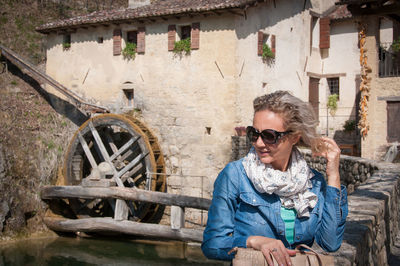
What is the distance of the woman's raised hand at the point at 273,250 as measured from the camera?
5.49 ft

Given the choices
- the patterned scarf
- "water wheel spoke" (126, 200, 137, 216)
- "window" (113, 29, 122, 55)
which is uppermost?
"window" (113, 29, 122, 55)

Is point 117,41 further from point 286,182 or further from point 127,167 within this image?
point 286,182

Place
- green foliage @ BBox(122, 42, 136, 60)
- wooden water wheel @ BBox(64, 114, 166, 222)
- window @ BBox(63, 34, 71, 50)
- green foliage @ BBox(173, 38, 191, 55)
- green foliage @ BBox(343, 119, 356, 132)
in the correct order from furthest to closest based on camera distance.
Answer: green foliage @ BBox(343, 119, 356, 132) < window @ BBox(63, 34, 71, 50) < green foliage @ BBox(122, 42, 136, 60) < green foliage @ BBox(173, 38, 191, 55) < wooden water wheel @ BBox(64, 114, 166, 222)

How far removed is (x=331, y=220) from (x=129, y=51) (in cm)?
1202

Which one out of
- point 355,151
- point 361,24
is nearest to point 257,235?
point 361,24

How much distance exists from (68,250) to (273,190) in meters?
10.1

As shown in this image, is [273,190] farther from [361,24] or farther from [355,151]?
[355,151]

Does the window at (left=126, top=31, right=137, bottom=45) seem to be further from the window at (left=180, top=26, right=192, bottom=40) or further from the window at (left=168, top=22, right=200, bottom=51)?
the window at (left=180, top=26, right=192, bottom=40)

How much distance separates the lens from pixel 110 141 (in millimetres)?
13227

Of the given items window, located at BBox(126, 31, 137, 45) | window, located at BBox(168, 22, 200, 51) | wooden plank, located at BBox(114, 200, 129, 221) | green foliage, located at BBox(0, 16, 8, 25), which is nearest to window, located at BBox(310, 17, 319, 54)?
window, located at BBox(168, 22, 200, 51)

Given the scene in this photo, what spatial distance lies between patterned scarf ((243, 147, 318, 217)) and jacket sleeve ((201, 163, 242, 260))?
9 cm

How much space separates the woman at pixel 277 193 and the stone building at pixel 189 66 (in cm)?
971

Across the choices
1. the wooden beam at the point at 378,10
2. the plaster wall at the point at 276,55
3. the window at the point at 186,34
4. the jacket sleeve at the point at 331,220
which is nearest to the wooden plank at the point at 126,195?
the plaster wall at the point at 276,55

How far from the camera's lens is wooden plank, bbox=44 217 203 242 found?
32.6 feet
